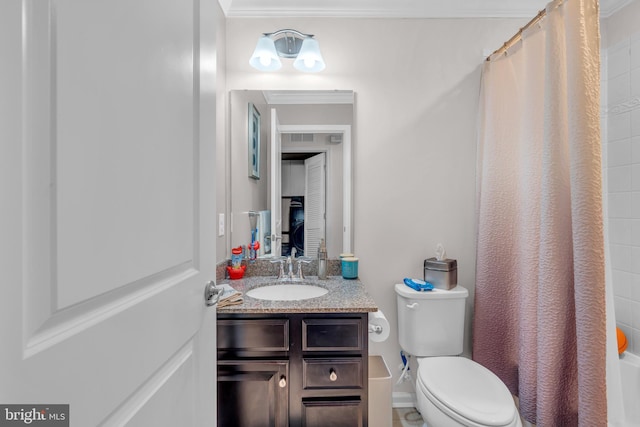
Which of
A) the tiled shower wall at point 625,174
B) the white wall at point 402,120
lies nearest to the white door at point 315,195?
the white wall at point 402,120

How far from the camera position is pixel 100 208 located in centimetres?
52

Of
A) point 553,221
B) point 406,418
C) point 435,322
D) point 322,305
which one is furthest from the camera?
point 406,418

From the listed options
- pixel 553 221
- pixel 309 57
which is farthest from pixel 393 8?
pixel 553 221

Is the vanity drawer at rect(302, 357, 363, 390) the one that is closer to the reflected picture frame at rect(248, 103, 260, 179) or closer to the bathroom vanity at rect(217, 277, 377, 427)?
the bathroom vanity at rect(217, 277, 377, 427)

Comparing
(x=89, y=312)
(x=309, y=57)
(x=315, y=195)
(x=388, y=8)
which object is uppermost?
(x=388, y=8)

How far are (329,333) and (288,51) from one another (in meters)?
1.54

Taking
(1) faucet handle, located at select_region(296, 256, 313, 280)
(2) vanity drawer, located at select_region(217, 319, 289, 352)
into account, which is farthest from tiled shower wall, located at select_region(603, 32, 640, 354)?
(2) vanity drawer, located at select_region(217, 319, 289, 352)

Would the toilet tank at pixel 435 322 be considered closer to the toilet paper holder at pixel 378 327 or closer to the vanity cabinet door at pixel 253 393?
the toilet paper holder at pixel 378 327

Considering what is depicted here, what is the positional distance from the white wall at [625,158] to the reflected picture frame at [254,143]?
2044mm

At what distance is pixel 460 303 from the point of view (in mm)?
1700

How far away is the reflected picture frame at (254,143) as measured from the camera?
188cm

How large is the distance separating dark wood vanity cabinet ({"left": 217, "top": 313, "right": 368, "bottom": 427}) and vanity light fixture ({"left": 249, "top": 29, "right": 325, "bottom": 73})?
1.36 metres

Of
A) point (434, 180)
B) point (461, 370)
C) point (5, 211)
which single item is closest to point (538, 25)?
point (434, 180)

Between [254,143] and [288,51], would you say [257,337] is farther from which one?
[288,51]
